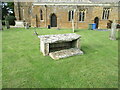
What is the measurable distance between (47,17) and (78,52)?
1470 cm

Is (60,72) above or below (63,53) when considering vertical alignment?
below

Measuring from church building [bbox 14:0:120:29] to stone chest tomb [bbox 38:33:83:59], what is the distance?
13.2 metres

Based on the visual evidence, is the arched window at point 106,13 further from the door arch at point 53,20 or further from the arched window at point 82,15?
the door arch at point 53,20

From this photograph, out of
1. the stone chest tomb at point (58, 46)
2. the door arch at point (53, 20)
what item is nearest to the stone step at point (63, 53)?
the stone chest tomb at point (58, 46)

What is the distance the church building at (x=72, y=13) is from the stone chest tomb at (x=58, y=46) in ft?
43.2

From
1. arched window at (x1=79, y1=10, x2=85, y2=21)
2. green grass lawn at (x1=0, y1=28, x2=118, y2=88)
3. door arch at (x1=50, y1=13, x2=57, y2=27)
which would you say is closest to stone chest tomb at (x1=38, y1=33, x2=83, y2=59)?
green grass lawn at (x1=0, y1=28, x2=118, y2=88)

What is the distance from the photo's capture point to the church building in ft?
62.5

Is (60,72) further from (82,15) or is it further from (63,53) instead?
(82,15)

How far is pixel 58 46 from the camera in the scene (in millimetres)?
6512

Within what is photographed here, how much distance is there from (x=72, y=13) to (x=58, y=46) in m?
14.4

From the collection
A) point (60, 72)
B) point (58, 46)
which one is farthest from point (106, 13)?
point (60, 72)

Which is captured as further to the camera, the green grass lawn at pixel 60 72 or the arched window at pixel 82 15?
the arched window at pixel 82 15

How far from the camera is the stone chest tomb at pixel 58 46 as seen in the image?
5812 mm

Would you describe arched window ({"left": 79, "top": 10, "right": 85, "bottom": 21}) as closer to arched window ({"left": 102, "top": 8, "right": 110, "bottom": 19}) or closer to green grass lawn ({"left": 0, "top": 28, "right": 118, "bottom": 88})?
arched window ({"left": 102, "top": 8, "right": 110, "bottom": 19})
